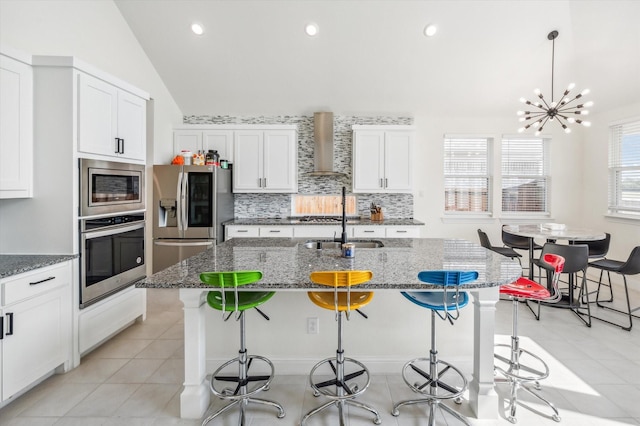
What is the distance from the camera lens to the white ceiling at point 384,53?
3.98m

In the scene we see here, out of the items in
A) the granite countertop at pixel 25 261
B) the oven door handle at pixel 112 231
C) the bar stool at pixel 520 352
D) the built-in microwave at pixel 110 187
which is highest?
the built-in microwave at pixel 110 187

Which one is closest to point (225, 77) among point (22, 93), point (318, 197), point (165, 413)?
point (318, 197)

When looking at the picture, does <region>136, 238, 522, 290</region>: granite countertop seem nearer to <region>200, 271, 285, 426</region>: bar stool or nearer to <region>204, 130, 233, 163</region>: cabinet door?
<region>200, 271, 285, 426</region>: bar stool

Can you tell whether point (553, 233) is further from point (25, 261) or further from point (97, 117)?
point (25, 261)

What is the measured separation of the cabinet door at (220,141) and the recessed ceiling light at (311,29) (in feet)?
5.92

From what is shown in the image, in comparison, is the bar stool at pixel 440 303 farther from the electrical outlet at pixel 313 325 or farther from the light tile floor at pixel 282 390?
the electrical outlet at pixel 313 325

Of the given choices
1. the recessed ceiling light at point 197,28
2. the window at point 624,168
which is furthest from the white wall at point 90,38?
the window at point 624,168

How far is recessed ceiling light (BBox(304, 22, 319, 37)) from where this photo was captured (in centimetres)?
414

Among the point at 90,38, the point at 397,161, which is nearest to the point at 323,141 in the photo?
the point at 397,161

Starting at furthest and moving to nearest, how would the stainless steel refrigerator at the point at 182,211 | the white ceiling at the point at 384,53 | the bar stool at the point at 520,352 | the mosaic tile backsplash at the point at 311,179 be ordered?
1. the mosaic tile backsplash at the point at 311,179
2. the stainless steel refrigerator at the point at 182,211
3. the white ceiling at the point at 384,53
4. the bar stool at the point at 520,352

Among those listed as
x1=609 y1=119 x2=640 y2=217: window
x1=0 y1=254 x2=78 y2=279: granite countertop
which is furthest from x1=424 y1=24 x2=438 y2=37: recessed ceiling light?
x1=0 y1=254 x2=78 y2=279: granite countertop

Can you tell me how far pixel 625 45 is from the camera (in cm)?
408

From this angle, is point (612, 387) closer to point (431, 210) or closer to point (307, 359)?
point (307, 359)

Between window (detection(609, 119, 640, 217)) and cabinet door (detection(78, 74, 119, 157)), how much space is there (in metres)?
6.48
